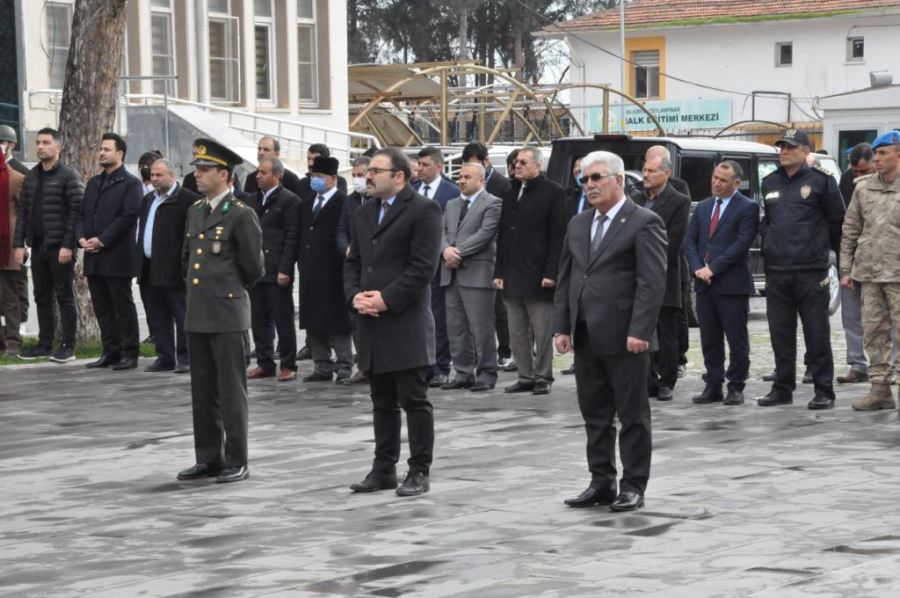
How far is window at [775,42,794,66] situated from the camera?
56625mm

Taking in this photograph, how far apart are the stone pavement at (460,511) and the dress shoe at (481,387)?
2.76 ft

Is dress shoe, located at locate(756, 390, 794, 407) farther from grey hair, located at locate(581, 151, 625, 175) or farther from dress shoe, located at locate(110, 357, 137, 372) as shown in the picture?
dress shoe, located at locate(110, 357, 137, 372)

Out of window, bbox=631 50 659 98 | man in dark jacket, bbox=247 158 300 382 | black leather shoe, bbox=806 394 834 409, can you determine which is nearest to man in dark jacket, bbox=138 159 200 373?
man in dark jacket, bbox=247 158 300 382

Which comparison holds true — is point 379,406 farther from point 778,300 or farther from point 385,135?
point 385,135

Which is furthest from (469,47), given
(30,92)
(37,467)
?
(37,467)

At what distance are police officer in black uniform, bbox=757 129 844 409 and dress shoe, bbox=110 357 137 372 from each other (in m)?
6.08

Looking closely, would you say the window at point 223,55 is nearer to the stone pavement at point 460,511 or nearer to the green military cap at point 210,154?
the stone pavement at point 460,511

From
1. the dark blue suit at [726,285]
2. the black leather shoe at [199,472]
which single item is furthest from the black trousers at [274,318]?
the black leather shoe at [199,472]

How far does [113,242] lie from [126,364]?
114 cm

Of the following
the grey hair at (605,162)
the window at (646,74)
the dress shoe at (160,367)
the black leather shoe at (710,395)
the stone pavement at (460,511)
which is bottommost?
the stone pavement at (460,511)

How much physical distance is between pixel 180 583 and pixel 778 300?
274 inches

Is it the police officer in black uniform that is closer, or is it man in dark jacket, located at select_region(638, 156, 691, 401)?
the police officer in black uniform

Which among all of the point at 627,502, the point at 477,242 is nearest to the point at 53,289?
the point at 477,242

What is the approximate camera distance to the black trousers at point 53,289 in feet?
55.3
